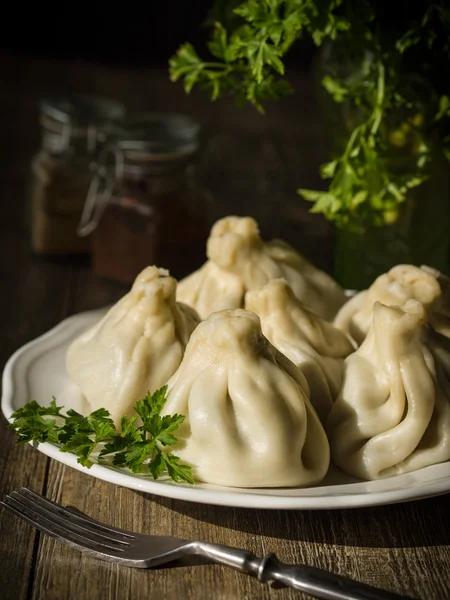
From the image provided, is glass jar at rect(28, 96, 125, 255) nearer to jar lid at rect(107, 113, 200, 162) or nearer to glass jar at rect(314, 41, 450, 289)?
jar lid at rect(107, 113, 200, 162)

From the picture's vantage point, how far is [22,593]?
1.46 m

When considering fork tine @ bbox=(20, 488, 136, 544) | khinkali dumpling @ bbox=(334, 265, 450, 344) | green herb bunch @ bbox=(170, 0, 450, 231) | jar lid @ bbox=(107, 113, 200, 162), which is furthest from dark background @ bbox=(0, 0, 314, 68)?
fork tine @ bbox=(20, 488, 136, 544)

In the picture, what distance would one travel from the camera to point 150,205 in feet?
8.86

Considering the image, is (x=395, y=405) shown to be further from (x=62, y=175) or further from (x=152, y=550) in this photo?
(x=62, y=175)

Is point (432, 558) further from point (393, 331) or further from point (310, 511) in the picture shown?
point (393, 331)

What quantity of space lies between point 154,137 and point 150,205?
8.0 inches

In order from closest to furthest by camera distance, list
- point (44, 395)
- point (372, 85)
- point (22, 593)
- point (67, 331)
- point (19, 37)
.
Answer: point (22, 593)
point (44, 395)
point (67, 331)
point (372, 85)
point (19, 37)

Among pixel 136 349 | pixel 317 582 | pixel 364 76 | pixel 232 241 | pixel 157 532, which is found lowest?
pixel 157 532

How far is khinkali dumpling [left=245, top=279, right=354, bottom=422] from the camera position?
174 centimetres

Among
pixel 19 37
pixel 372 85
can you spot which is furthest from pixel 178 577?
pixel 19 37

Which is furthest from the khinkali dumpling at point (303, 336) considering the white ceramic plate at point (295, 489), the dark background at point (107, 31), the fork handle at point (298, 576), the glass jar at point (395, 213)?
the dark background at point (107, 31)

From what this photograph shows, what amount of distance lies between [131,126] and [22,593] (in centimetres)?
164

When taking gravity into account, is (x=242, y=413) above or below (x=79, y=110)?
below

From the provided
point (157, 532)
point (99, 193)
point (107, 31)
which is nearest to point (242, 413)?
point (157, 532)
